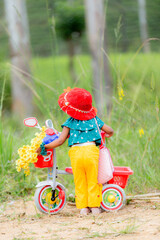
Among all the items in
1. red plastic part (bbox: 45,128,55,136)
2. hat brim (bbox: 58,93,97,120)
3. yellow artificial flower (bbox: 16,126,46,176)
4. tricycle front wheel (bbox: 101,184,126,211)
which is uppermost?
hat brim (bbox: 58,93,97,120)

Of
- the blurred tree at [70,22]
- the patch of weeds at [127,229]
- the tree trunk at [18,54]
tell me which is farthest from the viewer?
the blurred tree at [70,22]

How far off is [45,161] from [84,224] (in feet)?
1.61

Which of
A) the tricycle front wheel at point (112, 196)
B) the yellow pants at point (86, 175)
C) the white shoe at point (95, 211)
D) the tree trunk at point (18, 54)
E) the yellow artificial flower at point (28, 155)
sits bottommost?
the white shoe at point (95, 211)

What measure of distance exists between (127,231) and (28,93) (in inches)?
213

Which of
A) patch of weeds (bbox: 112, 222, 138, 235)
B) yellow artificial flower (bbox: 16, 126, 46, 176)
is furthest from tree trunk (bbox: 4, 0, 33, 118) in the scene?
patch of weeds (bbox: 112, 222, 138, 235)

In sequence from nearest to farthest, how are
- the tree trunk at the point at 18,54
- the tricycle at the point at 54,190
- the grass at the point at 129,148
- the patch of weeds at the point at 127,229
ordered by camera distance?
the patch of weeds at the point at 127,229
the tricycle at the point at 54,190
the grass at the point at 129,148
the tree trunk at the point at 18,54

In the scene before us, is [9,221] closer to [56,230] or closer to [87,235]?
[56,230]

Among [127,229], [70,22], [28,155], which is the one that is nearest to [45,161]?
[28,155]

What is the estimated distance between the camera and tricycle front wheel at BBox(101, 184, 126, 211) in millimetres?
2114

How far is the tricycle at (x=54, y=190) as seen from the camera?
2.11m

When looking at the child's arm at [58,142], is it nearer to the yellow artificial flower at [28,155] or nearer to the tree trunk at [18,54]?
the yellow artificial flower at [28,155]

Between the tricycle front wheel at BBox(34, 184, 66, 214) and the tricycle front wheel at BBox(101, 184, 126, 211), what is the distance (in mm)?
269

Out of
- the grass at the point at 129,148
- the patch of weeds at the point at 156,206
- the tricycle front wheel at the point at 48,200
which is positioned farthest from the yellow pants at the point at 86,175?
the grass at the point at 129,148

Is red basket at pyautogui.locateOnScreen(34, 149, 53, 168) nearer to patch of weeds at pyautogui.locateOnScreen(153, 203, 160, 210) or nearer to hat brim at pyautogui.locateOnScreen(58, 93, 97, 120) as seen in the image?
hat brim at pyautogui.locateOnScreen(58, 93, 97, 120)
